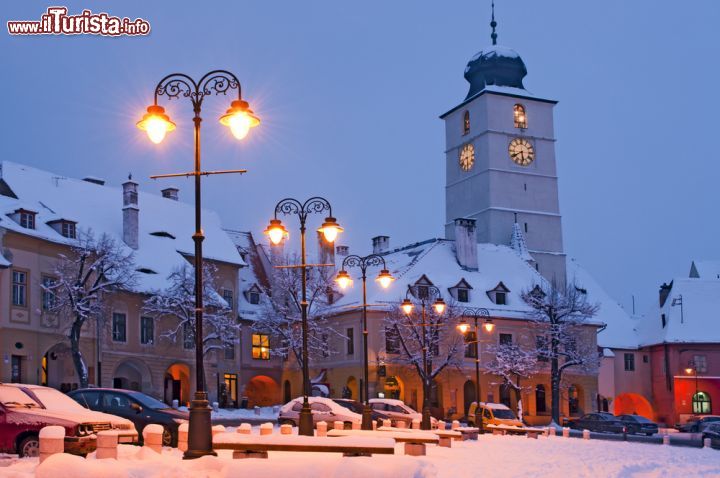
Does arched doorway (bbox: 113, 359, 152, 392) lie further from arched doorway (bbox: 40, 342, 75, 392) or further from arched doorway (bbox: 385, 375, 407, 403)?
arched doorway (bbox: 385, 375, 407, 403)

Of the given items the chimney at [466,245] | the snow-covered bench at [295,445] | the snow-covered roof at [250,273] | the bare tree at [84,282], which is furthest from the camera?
the chimney at [466,245]

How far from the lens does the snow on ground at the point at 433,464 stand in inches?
513

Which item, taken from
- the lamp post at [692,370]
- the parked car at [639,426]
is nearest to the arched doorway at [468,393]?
the parked car at [639,426]

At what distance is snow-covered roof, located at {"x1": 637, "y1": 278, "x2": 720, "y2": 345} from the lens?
75125 mm

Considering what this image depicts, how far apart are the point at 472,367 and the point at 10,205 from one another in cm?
3191

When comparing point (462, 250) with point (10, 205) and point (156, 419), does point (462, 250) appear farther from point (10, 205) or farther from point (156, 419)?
point (156, 419)

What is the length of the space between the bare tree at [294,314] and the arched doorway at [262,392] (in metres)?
2.96

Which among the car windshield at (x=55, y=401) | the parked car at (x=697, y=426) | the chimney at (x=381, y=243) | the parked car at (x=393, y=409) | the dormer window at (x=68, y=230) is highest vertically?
the chimney at (x=381, y=243)

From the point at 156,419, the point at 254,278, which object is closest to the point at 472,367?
the point at 254,278

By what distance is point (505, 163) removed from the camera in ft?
295

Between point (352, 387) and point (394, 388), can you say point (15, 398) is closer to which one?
point (394, 388)

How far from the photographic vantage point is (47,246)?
51.2m

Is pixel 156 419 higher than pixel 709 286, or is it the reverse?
pixel 709 286

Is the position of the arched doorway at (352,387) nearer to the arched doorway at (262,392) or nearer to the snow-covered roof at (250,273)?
the arched doorway at (262,392)
